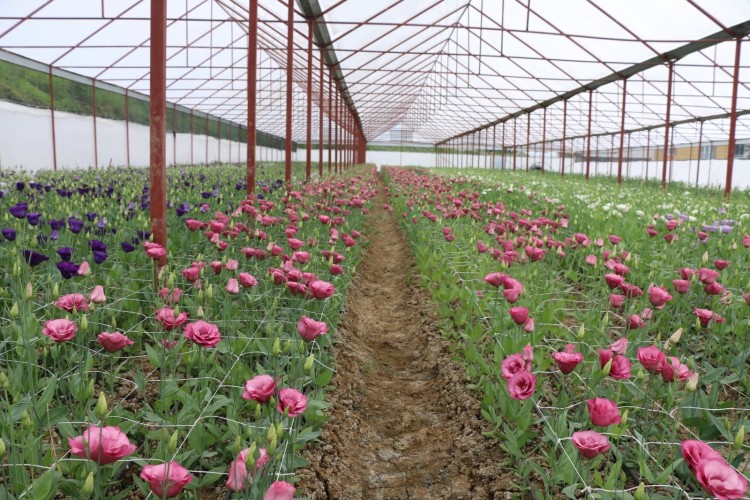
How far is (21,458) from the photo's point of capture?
1.84 m

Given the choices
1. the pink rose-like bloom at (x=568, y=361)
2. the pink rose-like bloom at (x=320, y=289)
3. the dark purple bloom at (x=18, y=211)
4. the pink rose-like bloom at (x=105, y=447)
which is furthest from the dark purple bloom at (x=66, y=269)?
the pink rose-like bloom at (x=568, y=361)

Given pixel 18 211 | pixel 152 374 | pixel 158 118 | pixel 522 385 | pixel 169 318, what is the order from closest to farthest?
1. pixel 522 385
2. pixel 169 318
3. pixel 152 374
4. pixel 18 211
5. pixel 158 118

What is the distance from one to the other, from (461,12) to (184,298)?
47.0 ft

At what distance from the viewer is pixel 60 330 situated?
6.43 ft

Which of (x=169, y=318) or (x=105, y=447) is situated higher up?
(x=169, y=318)

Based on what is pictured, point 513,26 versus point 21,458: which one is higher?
point 513,26

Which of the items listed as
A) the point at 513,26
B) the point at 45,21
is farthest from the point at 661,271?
the point at 45,21

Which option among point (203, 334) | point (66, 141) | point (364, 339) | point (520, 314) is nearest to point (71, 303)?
point (203, 334)

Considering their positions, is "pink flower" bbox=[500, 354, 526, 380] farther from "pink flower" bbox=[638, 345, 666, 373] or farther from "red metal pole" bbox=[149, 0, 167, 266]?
"red metal pole" bbox=[149, 0, 167, 266]

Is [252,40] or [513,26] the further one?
[513,26]

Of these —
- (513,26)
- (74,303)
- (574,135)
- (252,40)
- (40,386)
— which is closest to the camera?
(74,303)

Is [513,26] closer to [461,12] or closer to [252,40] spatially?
[461,12]

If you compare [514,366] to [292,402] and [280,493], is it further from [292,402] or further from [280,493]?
[280,493]

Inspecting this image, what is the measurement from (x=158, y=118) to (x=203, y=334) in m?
2.43
